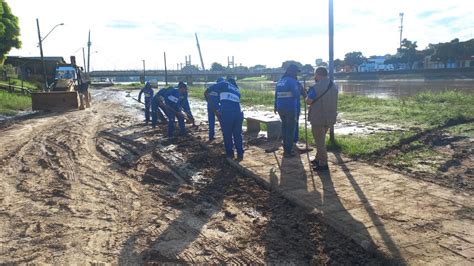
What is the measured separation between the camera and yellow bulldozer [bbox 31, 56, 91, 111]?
2156 cm

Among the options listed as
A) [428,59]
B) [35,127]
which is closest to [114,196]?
[35,127]

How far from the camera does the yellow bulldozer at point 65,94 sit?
21562mm

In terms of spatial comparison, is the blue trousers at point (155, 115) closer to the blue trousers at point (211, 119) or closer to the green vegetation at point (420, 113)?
the blue trousers at point (211, 119)

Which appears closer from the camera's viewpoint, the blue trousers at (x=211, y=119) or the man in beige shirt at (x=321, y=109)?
the man in beige shirt at (x=321, y=109)

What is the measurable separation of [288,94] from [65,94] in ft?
59.0

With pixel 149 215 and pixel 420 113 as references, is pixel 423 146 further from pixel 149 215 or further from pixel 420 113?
pixel 149 215

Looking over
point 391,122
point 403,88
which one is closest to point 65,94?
point 391,122

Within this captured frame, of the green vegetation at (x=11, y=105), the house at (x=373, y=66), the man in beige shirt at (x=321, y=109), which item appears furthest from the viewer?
the house at (x=373, y=66)

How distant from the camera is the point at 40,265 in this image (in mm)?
3764

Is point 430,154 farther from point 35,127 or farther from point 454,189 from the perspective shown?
point 35,127

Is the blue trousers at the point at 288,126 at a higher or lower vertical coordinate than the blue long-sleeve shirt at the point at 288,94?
lower

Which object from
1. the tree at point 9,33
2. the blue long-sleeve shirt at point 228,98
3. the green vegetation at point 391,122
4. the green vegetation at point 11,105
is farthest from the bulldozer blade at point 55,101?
the tree at point 9,33

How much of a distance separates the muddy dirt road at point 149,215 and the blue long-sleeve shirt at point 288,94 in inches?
63.9

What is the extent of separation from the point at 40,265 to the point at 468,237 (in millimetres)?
4080
